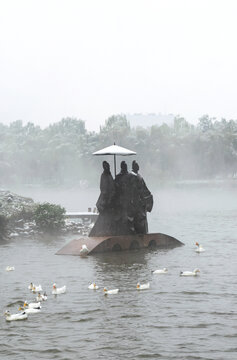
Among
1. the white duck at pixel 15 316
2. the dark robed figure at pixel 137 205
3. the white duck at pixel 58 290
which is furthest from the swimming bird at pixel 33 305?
the dark robed figure at pixel 137 205

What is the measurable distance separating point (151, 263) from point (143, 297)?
501 centimetres

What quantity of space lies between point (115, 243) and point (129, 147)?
84124 mm

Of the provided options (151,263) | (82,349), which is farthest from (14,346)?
(151,263)

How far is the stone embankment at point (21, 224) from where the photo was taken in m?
29.4

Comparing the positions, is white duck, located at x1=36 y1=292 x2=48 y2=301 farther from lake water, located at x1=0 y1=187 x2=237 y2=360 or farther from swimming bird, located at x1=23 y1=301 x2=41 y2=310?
swimming bird, located at x1=23 y1=301 x2=41 y2=310

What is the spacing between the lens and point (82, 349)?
1205 centimetres

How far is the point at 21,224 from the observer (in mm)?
31688

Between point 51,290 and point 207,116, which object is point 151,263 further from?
point 207,116

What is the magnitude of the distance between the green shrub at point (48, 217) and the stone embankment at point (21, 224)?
0.28m

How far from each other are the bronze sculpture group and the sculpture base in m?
0.34

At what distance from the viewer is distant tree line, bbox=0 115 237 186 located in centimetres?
10631

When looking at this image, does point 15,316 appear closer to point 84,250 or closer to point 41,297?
point 41,297

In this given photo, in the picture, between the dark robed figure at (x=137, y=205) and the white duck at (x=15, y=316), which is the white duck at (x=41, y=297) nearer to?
the white duck at (x=15, y=316)

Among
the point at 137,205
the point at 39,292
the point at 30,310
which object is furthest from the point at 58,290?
the point at 137,205
